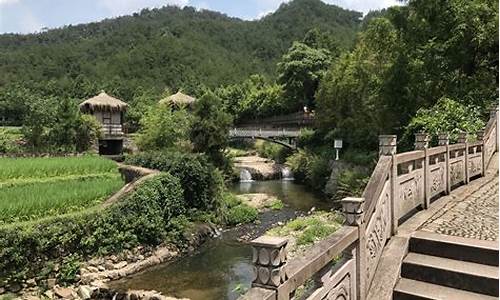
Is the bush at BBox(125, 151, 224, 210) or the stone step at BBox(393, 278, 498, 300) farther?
the bush at BBox(125, 151, 224, 210)

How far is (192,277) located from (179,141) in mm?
15107

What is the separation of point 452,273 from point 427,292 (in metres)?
0.40

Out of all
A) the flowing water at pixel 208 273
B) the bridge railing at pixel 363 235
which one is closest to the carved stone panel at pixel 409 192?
the bridge railing at pixel 363 235

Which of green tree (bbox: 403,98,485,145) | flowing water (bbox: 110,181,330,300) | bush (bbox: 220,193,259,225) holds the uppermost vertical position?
green tree (bbox: 403,98,485,145)

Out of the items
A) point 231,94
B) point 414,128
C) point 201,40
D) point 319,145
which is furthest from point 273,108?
point 201,40

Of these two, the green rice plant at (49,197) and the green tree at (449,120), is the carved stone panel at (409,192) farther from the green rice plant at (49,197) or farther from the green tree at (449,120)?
the green rice plant at (49,197)

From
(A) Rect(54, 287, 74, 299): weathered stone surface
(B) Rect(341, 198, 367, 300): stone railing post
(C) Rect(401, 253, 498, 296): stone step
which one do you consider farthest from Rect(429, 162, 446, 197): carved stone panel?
(A) Rect(54, 287, 74, 299): weathered stone surface

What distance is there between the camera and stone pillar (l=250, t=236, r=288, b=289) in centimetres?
298

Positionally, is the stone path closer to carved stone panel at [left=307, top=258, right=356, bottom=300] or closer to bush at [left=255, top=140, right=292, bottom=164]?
carved stone panel at [left=307, top=258, right=356, bottom=300]

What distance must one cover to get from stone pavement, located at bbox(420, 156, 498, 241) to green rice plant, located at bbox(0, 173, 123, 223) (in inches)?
448

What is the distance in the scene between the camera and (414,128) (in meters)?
14.6

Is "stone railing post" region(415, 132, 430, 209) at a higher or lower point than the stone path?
higher

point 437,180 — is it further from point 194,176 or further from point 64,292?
point 194,176

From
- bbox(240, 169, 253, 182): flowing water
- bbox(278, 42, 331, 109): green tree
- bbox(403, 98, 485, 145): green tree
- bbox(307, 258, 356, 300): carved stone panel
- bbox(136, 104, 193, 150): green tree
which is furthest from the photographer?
bbox(278, 42, 331, 109): green tree
